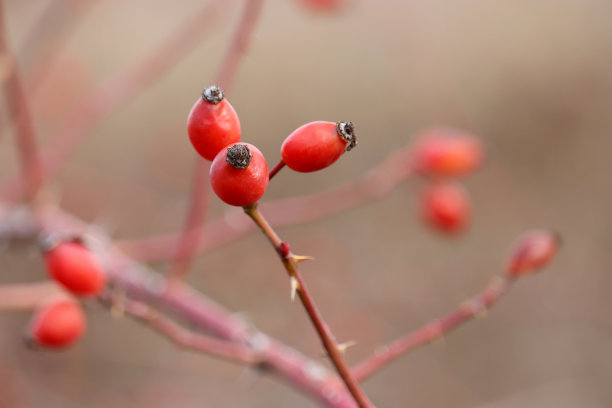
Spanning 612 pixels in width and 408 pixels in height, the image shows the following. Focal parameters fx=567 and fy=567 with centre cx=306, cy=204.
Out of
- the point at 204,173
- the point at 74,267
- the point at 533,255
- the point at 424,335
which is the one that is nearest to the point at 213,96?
the point at 74,267

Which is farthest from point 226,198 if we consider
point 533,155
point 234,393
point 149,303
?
point 533,155

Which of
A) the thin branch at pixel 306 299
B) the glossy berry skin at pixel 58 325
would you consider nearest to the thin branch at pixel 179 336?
the glossy berry skin at pixel 58 325

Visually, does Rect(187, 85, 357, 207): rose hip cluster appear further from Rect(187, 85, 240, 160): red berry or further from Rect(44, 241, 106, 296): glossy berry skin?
Rect(44, 241, 106, 296): glossy berry skin

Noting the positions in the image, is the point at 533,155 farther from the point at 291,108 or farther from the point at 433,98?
the point at 291,108

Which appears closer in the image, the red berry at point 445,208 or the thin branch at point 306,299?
the thin branch at point 306,299

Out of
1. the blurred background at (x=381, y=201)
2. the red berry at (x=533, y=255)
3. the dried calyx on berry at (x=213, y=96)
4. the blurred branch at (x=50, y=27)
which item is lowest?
the blurred background at (x=381, y=201)

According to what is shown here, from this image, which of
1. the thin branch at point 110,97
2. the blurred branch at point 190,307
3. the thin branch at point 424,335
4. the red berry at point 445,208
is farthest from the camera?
the red berry at point 445,208

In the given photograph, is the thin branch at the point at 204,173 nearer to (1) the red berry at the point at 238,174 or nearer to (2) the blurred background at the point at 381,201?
(1) the red berry at the point at 238,174
